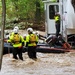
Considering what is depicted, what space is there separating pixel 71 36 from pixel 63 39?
21.5 inches

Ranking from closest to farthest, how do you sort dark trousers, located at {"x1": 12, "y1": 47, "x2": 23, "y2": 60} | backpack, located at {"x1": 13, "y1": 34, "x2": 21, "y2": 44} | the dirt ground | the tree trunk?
the dirt ground
backpack, located at {"x1": 13, "y1": 34, "x2": 21, "y2": 44}
dark trousers, located at {"x1": 12, "y1": 47, "x2": 23, "y2": 60}
the tree trunk

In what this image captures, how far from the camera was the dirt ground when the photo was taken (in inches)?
550

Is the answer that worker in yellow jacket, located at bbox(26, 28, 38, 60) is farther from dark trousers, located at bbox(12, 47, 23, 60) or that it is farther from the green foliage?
the green foliage

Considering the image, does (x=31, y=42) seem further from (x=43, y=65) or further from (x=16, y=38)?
(x=43, y=65)

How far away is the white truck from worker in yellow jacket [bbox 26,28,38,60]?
3.31m

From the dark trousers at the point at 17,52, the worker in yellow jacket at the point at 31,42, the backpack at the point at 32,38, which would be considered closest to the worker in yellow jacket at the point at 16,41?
the dark trousers at the point at 17,52

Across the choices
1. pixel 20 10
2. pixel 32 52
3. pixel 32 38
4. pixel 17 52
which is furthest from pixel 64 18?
pixel 20 10

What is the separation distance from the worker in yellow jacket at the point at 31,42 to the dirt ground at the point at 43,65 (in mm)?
304

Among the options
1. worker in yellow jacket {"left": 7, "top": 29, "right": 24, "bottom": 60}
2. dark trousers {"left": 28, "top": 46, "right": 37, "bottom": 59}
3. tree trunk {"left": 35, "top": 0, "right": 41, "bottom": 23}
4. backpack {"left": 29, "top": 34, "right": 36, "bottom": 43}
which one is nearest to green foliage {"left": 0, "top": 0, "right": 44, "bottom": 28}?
tree trunk {"left": 35, "top": 0, "right": 41, "bottom": 23}

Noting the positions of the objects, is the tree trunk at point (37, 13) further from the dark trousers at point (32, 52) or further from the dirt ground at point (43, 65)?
the dark trousers at point (32, 52)

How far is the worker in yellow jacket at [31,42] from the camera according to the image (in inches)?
682

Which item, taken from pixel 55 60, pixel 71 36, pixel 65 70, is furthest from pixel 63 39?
pixel 65 70

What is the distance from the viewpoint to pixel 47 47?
20.6m

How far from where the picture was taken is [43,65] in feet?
52.3
